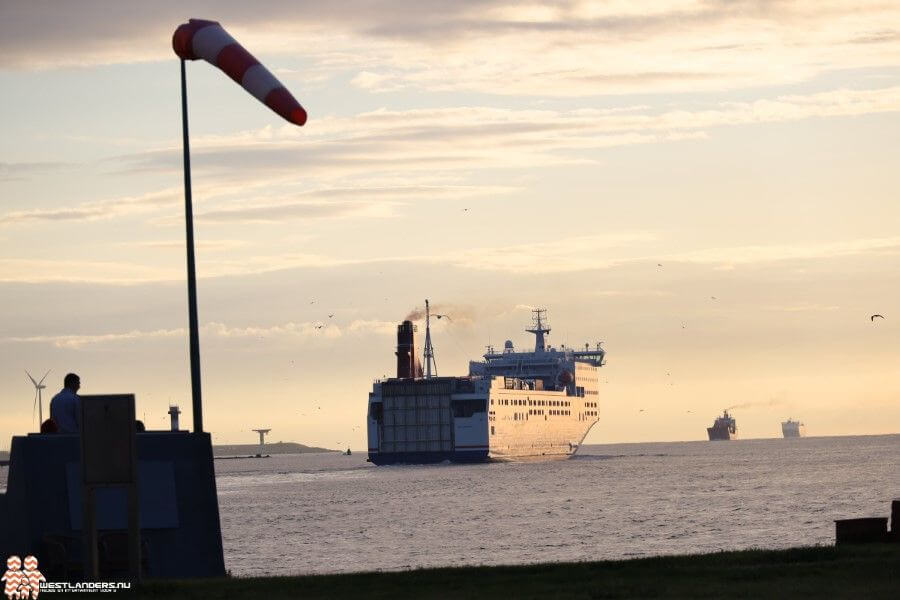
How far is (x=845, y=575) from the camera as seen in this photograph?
17.2m

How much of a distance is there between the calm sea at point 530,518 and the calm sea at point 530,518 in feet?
0.26

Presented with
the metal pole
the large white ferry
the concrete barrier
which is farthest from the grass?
the large white ferry

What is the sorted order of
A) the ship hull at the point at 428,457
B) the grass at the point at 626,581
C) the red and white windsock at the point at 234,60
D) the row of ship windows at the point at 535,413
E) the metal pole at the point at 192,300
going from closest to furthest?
the grass at the point at 626,581 < the red and white windsock at the point at 234,60 < the metal pole at the point at 192,300 < the row of ship windows at the point at 535,413 < the ship hull at the point at 428,457

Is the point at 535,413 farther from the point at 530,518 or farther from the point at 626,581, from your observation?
the point at 626,581

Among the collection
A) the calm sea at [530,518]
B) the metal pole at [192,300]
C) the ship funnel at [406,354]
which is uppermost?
the ship funnel at [406,354]

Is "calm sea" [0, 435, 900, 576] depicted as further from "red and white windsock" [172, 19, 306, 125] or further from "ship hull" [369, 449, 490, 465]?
"ship hull" [369, 449, 490, 465]

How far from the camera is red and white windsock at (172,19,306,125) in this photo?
16875 mm

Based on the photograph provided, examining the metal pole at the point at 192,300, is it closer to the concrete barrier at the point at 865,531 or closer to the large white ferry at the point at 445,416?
the concrete barrier at the point at 865,531

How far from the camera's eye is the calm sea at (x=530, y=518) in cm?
5038

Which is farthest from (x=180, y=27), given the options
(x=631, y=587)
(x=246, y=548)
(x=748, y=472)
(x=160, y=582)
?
(x=748, y=472)

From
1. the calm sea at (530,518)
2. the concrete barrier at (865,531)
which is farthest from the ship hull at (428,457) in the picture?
the concrete barrier at (865,531)

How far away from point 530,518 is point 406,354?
335ft

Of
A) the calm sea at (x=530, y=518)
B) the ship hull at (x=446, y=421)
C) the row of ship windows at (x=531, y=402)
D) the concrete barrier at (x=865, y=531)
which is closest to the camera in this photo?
the concrete barrier at (x=865, y=531)

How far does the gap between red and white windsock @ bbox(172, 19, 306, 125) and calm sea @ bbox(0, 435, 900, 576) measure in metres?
28.3
